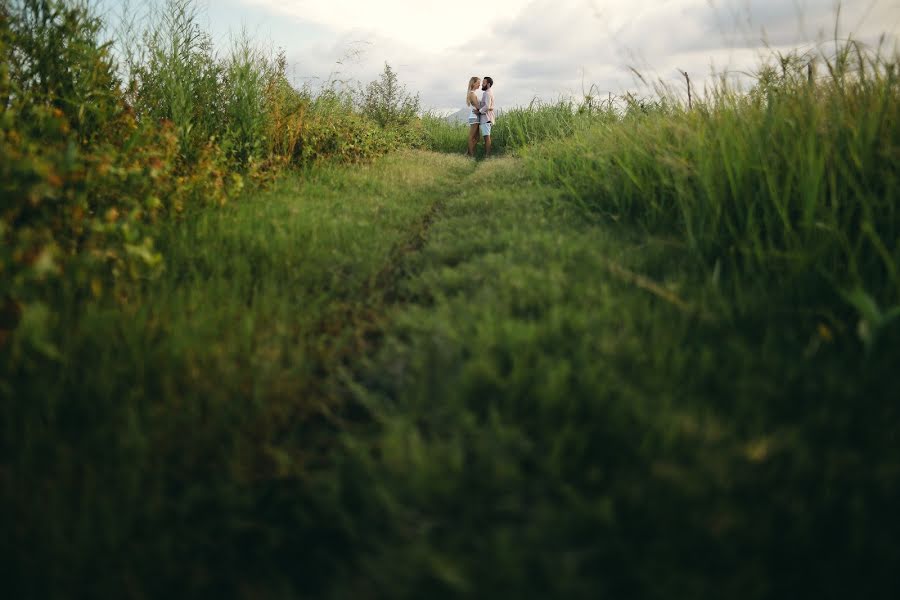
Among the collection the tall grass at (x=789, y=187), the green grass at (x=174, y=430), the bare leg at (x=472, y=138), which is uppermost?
the bare leg at (x=472, y=138)

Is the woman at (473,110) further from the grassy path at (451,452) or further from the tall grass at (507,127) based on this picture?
the grassy path at (451,452)

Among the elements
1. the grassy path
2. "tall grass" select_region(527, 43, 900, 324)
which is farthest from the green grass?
"tall grass" select_region(527, 43, 900, 324)

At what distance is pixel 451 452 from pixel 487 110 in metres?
12.5

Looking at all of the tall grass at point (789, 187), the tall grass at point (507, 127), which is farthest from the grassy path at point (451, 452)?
the tall grass at point (507, 127)

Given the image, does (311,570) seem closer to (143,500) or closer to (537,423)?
(143,500)

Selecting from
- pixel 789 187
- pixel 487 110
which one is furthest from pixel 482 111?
pixel 789 187

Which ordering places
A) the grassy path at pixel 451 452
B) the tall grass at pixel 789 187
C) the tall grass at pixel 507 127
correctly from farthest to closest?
the tall grass at pixel 507 127 < the tall grass at pixel 789 187 < the grassy path at pixel 451 452

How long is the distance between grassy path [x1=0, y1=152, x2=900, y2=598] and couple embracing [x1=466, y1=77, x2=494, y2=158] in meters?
11.1

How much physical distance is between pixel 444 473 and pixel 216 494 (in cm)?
73

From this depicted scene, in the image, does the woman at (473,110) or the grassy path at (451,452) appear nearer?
the grassy path at (451,452)

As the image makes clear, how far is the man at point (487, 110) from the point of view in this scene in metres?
12.7

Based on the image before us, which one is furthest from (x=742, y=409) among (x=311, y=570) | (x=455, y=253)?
(x=455, y=253)

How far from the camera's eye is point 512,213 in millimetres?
4383

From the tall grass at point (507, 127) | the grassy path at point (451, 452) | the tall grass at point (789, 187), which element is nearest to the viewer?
Result: the grassy path at point (451, 452)
